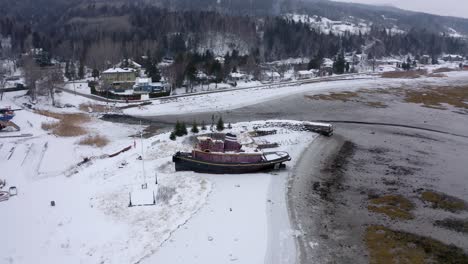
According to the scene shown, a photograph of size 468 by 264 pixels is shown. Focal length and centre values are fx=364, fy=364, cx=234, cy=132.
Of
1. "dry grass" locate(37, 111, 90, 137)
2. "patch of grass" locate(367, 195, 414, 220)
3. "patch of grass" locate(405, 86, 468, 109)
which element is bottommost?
"dry grass" locate(37, 111, 90, 137)

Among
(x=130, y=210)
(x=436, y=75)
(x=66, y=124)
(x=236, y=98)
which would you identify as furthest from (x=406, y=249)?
(x=436, y=75)

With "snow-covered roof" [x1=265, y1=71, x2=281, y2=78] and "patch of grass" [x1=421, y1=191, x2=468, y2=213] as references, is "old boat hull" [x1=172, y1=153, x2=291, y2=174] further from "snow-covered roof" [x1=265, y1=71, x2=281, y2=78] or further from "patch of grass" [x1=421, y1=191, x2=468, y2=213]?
"snow-covered roof" [x1=265, y1=71, x2=281, y2=78]

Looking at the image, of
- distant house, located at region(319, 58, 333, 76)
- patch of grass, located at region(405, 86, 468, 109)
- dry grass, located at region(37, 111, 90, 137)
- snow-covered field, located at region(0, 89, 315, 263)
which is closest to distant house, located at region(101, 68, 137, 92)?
dry grass, located at region(37, 111, 90, 137)

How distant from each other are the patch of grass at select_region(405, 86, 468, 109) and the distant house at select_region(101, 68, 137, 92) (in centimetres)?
5599

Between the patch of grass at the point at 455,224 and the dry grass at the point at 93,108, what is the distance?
48.7 m

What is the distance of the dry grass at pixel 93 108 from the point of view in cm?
5712

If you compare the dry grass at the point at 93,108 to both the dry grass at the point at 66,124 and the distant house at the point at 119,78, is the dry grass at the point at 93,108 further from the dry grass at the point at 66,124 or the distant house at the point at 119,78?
the distant house at the point at 119,78

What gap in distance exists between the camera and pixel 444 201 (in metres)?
25.9

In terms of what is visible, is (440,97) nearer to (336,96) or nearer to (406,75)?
(336,96)

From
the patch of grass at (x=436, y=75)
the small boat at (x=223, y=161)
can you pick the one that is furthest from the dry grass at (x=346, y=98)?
the patch of grass at (x=436, y=75)

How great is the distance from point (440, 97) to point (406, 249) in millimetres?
63719

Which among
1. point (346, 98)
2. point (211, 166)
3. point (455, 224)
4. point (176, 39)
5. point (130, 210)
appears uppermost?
point (176, 39)

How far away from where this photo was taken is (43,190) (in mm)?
25906

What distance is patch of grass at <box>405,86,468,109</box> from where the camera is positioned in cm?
6606
